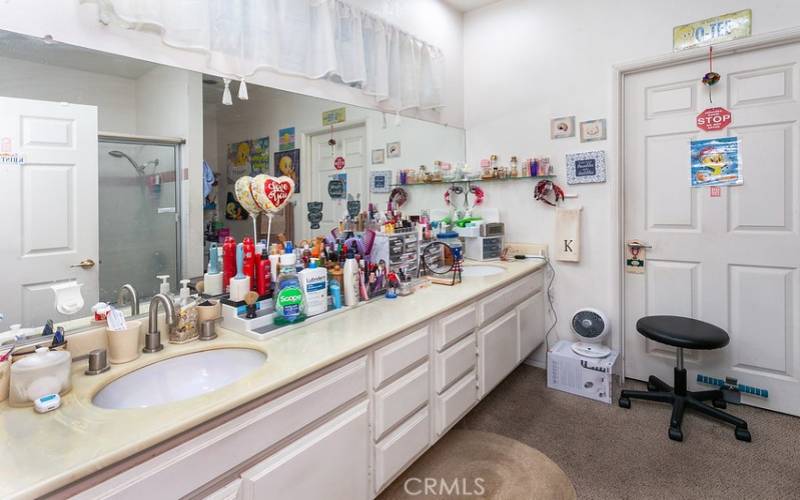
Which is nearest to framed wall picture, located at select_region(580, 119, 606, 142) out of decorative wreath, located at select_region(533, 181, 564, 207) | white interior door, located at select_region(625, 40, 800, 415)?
white interior door, located at select_region(625, 40, 800, 415)

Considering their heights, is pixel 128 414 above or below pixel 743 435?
above

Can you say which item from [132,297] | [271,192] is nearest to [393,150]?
[271,192]

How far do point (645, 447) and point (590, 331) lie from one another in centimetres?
77

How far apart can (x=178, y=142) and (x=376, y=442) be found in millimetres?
1369

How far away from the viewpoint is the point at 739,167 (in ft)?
7.75

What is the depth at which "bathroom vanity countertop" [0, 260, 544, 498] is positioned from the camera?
755mm

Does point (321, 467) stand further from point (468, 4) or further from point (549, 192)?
point (468, 4)

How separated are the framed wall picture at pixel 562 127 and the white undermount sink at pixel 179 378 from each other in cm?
249

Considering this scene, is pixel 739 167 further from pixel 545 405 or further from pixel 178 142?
pixel 178 142

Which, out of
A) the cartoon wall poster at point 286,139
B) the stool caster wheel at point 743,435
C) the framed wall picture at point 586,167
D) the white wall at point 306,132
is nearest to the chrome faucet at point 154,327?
the white wall at point 306,132

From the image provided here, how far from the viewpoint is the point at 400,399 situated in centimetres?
161

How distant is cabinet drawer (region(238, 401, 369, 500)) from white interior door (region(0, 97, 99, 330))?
2.80 ft

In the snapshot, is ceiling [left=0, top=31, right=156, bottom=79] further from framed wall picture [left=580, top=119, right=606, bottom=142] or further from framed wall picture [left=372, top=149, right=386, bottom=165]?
framed wall picture [left=580, top=119, right=606, bottom=142]

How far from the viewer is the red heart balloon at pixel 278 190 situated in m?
1.74
